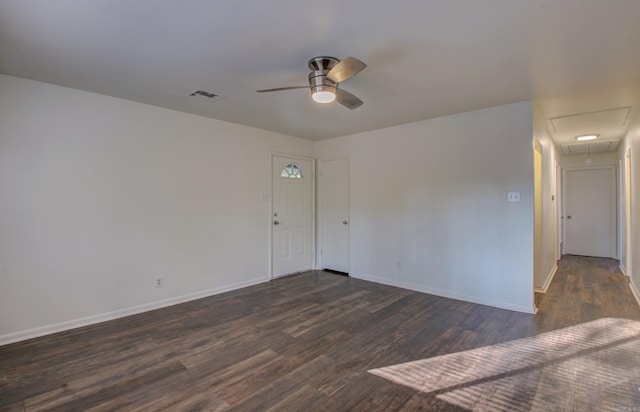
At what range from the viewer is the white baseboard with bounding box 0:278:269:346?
275 cm

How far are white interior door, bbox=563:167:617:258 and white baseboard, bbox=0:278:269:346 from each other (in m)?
7.58

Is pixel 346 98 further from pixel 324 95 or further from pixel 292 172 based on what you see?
pixel 292 172

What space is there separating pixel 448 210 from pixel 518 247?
0.89 metres

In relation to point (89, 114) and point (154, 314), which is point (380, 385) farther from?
point (89, 114)

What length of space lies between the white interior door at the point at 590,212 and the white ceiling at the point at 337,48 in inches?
170

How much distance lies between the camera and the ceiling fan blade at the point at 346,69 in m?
2.02

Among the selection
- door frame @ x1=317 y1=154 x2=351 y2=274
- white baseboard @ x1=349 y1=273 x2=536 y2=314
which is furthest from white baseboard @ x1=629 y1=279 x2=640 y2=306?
door frame @ x1=317 y1=154 x2=351 y2=274

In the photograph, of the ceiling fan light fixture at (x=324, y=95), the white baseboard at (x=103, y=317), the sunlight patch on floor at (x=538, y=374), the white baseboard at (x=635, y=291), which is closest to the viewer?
the sunlight patch on floor at (x=538, y=374)

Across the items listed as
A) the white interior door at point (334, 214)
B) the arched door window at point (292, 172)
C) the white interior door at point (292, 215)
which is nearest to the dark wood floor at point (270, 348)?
the white interior door at point (292, 215)

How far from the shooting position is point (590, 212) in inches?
267

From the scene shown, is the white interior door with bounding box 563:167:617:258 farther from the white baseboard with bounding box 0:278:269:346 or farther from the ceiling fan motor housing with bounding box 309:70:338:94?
the white baseboard with bounding box 0:278:269:346

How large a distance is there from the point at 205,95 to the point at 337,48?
168 cm

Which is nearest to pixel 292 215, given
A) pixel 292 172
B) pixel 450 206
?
pixel 292 172

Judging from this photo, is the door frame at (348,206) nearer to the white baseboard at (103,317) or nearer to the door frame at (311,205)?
the door frame at (311,205)
